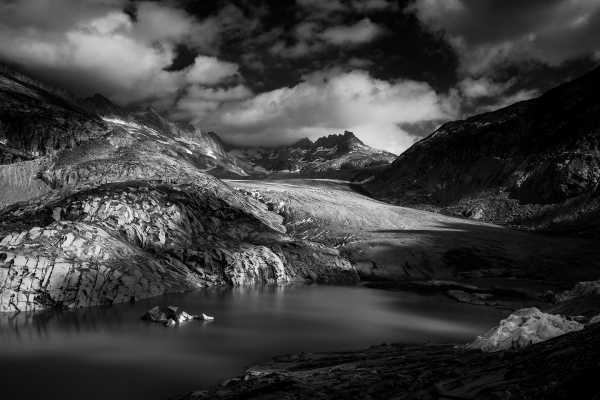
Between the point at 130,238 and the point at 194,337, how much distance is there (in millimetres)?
47556

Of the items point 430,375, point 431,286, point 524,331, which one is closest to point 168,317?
point 430,375

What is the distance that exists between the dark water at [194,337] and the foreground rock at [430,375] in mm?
6000

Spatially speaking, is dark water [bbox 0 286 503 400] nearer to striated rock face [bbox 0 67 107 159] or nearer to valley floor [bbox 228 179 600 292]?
valley floor [bbox 228 179 600 292]

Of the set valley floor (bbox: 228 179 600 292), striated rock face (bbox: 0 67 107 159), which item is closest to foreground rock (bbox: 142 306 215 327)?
valley floor (bbox: 228 179 600 292)

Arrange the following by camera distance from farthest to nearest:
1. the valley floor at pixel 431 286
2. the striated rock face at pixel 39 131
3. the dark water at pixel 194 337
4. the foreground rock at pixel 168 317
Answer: the striated rock face at pixel 39 131 → the foreground rock at pixel 168 317 → the dark water at pixel 194 337 → the valley floor at pixel 431 286

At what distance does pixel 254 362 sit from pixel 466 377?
948 inches

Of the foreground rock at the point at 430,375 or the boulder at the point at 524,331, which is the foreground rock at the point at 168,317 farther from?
the boulder at the point at 524,331

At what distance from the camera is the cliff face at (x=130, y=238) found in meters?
70.3

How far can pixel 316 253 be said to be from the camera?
116250mm

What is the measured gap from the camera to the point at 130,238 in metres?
93.9

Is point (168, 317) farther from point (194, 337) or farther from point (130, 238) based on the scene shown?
point (130, 238)

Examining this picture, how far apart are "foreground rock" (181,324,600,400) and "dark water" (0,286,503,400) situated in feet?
19.7

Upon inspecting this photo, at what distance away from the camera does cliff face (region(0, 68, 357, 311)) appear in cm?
7031

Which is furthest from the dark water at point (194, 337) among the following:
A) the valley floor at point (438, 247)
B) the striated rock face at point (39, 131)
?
the striated rock face at point (39, 131)
